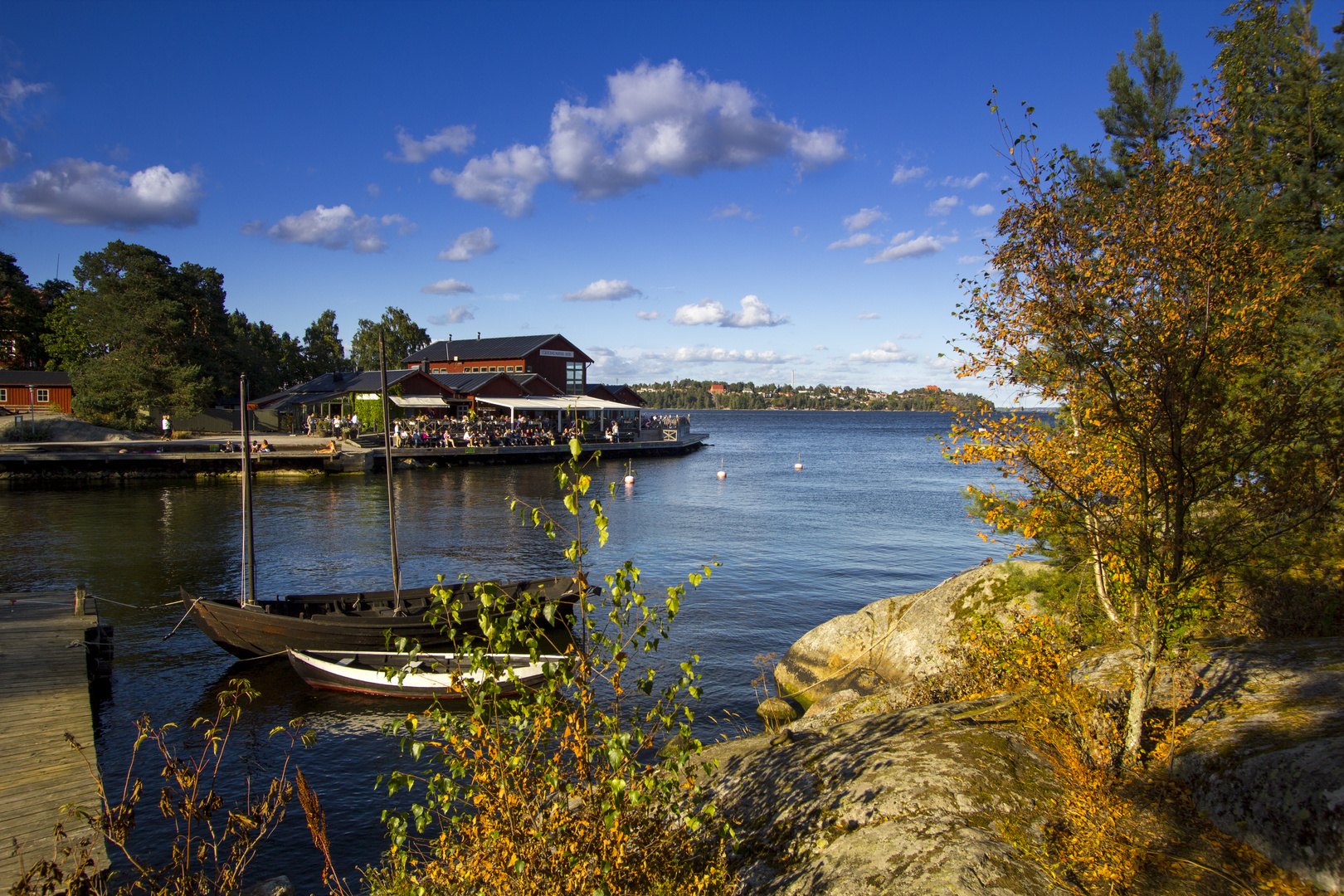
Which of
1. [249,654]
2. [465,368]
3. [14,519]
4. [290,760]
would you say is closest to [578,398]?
[465,368]

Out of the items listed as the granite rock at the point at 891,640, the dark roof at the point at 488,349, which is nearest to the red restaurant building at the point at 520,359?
the dark roof at the point at 488,349

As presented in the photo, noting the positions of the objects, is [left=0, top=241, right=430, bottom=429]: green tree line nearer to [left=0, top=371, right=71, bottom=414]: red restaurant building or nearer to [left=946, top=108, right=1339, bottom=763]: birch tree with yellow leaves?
[left=0, top=371, right=71, bottom=414]: red restaurant building

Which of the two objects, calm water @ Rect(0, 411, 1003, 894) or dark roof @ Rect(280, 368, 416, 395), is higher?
dark roof @ Rect(280, 368, 416, 395)

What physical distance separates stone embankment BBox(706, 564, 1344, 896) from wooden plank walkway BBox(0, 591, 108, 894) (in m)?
6.14

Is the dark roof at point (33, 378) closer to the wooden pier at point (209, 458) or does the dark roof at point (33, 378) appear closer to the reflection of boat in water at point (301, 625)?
the wooden pier at point (209, 458)

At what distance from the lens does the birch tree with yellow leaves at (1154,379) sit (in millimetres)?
4410

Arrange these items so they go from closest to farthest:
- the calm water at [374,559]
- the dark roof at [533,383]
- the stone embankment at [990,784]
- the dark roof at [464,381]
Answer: the stone embankment at [990,784] → the calm water at [374,559] → the dark roof at [464,381] → the dark roof at [533,383]

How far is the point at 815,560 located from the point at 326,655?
15923 millimetres

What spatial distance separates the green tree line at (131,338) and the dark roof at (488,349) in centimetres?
1730

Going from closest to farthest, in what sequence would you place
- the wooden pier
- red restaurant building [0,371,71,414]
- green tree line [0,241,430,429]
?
the wooden pier → green tree line [0,241,430,429] → red restaurant building [0,371,71,414]

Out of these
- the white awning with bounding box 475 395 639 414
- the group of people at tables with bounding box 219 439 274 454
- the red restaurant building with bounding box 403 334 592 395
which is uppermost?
the red restaurant building with bounding box 403 334 592 395

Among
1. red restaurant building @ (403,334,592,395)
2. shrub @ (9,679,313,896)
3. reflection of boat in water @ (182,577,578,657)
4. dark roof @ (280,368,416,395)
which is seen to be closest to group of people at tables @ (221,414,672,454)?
dark roof @ (280,368,416,395)

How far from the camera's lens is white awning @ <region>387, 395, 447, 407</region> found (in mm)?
53906

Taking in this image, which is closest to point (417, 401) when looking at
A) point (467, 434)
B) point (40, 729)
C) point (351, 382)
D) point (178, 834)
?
point (467, 434)
